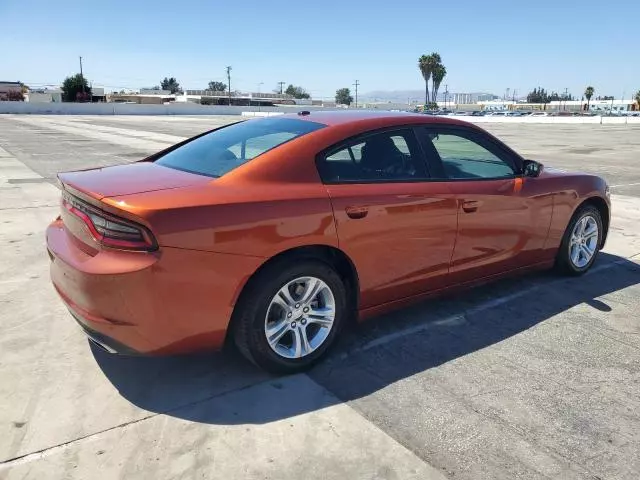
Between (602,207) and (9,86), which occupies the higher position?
(9,86)

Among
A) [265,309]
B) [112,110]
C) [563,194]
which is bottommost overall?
[265,309]

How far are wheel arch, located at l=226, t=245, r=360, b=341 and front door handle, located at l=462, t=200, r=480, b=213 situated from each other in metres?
1.02

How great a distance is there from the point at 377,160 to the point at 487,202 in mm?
965

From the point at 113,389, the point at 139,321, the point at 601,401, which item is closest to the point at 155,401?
the point at 113,389

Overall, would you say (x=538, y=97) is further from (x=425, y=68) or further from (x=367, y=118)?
(x=367, y=118)

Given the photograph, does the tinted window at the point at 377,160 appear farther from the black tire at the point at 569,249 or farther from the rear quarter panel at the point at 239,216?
the black tire at the point at 569,249

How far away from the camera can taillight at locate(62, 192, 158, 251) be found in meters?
2.62

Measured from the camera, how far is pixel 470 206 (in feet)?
12.5

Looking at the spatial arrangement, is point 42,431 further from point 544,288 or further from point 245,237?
point 544,288

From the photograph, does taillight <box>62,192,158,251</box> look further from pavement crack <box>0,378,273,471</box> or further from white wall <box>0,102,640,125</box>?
white wall <box>0,102,640,125</box>

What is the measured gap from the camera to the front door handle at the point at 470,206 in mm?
3779

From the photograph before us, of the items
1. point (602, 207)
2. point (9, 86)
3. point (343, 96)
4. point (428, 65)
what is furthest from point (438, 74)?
point (602, 207)

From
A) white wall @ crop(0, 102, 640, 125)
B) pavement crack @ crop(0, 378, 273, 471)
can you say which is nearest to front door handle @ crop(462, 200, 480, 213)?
pavement crack @ crop(0, 378, 273, 471)

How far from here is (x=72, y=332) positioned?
373cm
